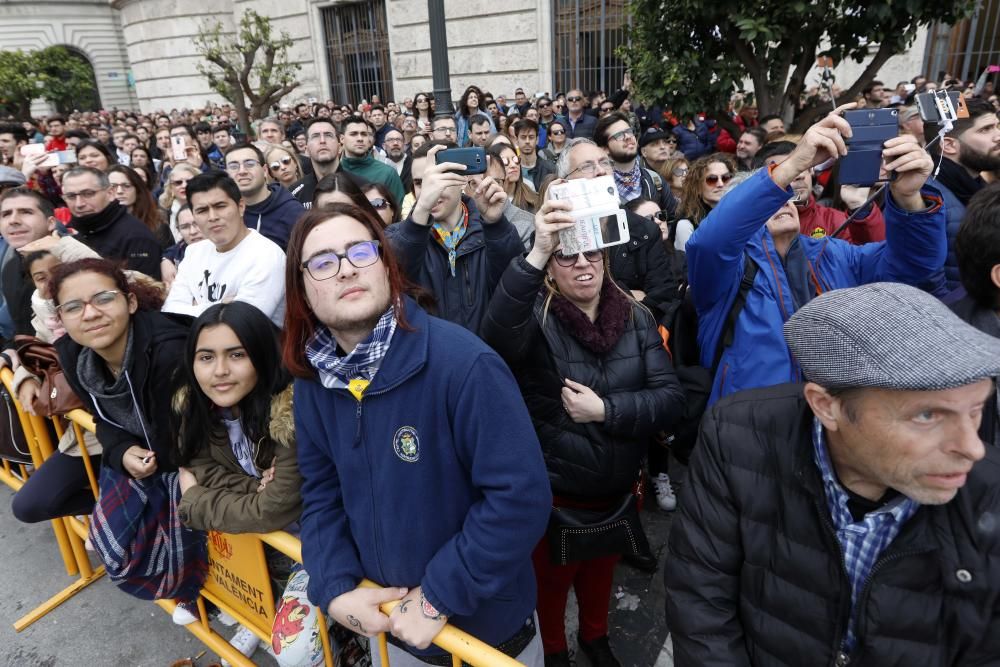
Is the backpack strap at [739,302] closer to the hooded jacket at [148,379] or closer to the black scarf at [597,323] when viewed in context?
the black scarf at [597,323]

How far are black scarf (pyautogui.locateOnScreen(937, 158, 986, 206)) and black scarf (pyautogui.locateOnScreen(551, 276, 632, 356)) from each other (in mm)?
2292

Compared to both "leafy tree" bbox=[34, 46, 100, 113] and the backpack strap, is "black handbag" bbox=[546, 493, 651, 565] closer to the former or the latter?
the backpack strap

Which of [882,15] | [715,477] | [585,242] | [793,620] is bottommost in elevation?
[793,620]

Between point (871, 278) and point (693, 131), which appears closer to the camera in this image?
point (871, 278)

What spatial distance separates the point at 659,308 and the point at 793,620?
2.31 metres

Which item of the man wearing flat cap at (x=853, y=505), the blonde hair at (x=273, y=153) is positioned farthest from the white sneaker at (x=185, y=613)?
the blonde hair at (x=273, y=153)

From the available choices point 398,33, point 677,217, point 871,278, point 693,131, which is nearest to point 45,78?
point 398,33

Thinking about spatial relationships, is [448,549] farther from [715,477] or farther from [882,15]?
[882,15]

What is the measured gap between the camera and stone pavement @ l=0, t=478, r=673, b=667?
288 cm

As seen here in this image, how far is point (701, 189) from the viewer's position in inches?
161

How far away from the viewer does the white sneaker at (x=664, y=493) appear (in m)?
3.71

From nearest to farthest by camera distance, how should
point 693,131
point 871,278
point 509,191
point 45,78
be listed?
1. point 871,278
2. point 509,191
3. point 693,131
4. point 45,78

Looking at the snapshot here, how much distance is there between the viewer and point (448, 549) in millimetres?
1688

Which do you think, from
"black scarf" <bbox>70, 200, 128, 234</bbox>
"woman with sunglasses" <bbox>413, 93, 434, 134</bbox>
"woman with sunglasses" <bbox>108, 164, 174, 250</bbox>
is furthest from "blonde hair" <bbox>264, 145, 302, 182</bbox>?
"woman with sunglasses" <bbox>413, 93, 434, 134</bbox>
